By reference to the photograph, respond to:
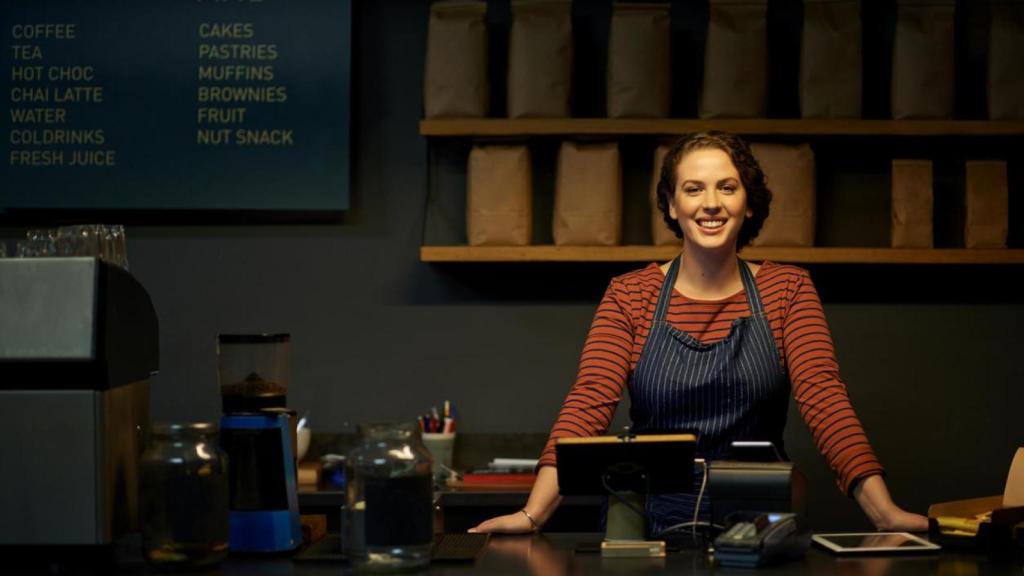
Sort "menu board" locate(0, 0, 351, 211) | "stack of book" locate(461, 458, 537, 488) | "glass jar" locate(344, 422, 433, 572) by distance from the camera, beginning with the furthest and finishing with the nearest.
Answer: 1. "menu board" locate(0, 0, 351, 211)
2. "stack of book" locate(461, 458, 537, 488)
3. "glass jar" locate(344, 422, 433, 572)

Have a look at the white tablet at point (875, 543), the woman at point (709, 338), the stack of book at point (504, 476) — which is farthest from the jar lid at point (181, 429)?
the stack of book at point (504, 476)

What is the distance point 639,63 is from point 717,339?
1.15m

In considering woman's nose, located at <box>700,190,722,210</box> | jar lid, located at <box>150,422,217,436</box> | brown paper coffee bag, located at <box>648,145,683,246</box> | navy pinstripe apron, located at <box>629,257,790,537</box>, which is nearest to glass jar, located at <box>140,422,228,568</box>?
jar lid, located at <box>150,422,217,436</box>

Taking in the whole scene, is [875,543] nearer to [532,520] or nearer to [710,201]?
[532,520]

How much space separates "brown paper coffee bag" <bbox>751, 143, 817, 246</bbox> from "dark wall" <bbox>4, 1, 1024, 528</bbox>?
0.92ft

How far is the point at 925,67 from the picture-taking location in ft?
11.5

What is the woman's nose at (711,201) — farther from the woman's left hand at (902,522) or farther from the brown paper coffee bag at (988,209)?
the brown paper coffee bag at (988,209)

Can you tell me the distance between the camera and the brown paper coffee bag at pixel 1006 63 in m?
3.49

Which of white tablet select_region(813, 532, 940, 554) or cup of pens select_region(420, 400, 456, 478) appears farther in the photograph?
cup of pens select_region(420, 400, 456, 478)

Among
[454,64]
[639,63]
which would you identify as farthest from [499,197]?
[639,63]

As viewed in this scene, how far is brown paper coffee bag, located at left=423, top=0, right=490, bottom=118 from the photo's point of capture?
11.6 ft

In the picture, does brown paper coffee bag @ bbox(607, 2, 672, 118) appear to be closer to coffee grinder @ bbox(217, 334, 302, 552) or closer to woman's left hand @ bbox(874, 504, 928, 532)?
woman's left hand @ bbox(874, 504, 928, 532)

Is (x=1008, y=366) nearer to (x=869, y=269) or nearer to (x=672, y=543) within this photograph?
(x=869, y=269)

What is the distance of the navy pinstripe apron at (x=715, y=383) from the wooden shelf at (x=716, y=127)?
3.22ft
